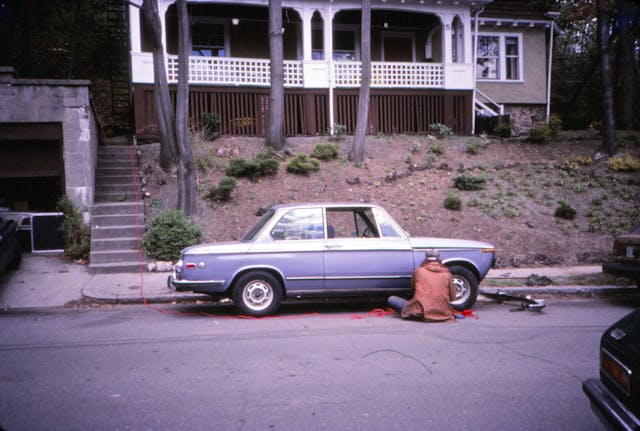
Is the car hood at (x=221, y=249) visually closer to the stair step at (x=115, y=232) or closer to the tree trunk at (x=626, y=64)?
the stair step at (x=115, y=232)

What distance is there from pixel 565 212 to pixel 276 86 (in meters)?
8.98

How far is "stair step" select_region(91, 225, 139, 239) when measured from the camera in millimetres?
12422

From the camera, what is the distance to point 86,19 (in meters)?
24.2

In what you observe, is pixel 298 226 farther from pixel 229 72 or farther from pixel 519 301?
pixel 229 72

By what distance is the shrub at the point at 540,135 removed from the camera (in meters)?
19.3

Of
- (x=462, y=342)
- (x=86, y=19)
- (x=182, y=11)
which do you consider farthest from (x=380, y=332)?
(x=86, y=19)

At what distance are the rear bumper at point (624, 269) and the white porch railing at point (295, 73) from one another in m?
12.9

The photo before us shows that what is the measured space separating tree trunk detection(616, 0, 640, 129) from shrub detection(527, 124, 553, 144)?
5851 mm

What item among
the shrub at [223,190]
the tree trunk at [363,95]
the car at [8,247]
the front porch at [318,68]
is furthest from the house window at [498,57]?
the car at [8,247]

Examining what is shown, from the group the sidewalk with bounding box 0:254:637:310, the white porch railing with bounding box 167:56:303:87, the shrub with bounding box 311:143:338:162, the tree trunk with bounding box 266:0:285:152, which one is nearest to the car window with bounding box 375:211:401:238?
the sidewalk with bounding box 0:254:637:310

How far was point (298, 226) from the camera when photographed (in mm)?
8375

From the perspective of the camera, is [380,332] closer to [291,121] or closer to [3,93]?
[3,93]

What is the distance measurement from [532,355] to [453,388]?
152cm

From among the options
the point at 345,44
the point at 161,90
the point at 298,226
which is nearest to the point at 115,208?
the point at 161,90
